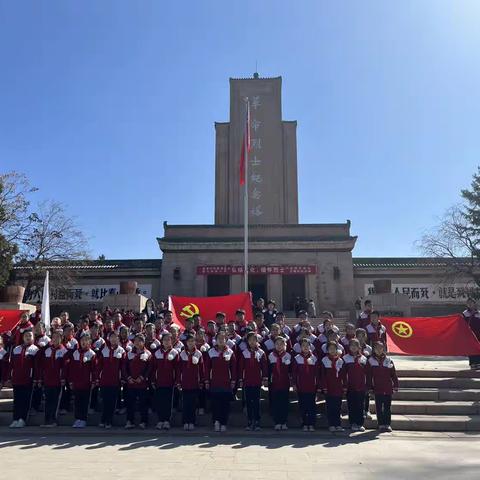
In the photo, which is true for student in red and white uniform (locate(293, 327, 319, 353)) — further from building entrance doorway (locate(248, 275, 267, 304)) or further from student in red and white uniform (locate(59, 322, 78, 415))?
building entrance doorway (locate(248, 275, 267, 304))

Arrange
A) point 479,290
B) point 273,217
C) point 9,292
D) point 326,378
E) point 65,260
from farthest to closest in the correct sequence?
1. point 273,217
2. point 65,260
3. point 479,290
4. point 9,292
5. point 326,378

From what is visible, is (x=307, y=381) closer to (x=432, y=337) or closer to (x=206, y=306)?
(x=432, y=337)

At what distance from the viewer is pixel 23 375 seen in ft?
27.5

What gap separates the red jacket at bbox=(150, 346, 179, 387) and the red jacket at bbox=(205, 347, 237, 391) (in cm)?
58

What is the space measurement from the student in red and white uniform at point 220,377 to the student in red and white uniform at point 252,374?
0.19 meters

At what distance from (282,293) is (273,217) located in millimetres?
7558

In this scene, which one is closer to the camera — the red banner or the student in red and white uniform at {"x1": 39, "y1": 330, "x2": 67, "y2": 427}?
the student in red and white uniform at {"x1": 39, "y1": 330, "x2": 67, "y2": 427}

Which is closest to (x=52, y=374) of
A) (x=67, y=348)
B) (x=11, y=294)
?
(x=67, y=348)

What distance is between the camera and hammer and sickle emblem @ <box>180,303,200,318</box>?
12156mm

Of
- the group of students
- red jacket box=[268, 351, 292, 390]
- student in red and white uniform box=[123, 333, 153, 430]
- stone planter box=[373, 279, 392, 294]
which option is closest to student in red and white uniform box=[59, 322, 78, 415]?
the group of students

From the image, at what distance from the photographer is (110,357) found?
8.38m

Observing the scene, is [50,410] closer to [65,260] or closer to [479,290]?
[65,260]

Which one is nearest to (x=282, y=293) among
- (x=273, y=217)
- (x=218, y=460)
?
(x=273, y=217)

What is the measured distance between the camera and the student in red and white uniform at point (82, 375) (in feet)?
27.0
